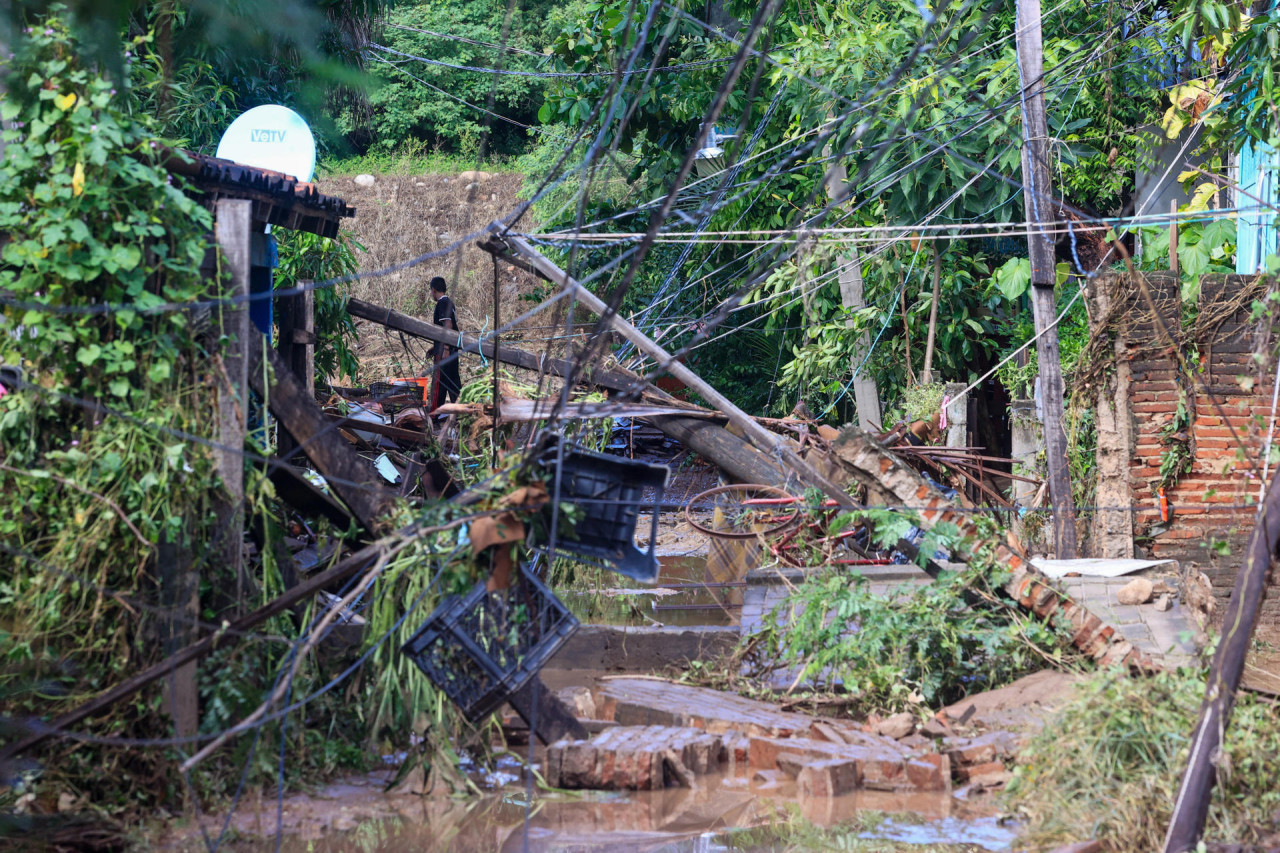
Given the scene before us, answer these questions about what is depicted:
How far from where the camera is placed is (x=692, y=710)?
7.17m

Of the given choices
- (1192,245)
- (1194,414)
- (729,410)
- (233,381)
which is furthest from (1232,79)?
(233,381)

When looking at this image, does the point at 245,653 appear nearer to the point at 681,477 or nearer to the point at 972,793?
→ the point at 972,793

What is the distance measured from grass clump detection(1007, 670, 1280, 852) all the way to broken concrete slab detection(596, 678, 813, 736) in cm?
175

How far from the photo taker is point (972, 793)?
5926 mm

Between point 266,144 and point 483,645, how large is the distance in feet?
17.0

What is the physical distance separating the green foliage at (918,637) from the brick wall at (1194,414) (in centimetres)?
232

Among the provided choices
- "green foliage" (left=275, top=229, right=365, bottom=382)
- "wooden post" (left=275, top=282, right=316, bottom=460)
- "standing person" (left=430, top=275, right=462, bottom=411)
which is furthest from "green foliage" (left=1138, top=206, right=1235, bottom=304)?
"green foliage" (left=275, top=229, right=365, bottom=382)

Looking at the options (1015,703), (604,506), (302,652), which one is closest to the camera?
(302,652)

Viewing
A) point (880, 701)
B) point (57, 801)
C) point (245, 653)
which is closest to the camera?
point (57, 801)

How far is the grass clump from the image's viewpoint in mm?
4711

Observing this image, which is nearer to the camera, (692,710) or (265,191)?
(692,710)

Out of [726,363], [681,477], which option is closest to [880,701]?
[681,477]

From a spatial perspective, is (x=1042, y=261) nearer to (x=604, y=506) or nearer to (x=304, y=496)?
(x=604, y=506)

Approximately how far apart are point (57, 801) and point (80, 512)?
1.43 m
